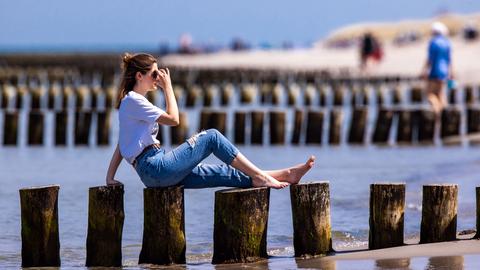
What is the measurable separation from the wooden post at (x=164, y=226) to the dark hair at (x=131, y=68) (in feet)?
2.67

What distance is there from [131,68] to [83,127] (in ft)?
41.9

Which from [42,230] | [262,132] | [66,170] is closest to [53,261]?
[42,230]

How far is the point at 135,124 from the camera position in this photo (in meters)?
9.23

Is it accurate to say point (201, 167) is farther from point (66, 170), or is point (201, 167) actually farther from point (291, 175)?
point (66, 170)

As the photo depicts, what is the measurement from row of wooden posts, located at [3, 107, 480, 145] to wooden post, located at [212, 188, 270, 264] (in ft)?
39.6

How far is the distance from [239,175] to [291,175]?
1.53ft

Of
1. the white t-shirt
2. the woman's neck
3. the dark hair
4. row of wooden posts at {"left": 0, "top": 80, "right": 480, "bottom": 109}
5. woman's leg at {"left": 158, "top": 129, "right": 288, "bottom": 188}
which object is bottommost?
woman's leg at {"left": 158, "top": 129, "right": 288, "bottom": 188}

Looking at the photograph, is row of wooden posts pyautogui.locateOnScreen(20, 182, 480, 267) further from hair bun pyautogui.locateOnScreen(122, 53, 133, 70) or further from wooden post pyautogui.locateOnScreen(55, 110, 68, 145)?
wooden post pyautogui.locateOnScreen(55, 110, 68, 145)

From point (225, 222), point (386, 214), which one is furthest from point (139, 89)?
point (386, 214)

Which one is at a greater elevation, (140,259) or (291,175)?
(291,175)

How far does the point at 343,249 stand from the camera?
9758 mm

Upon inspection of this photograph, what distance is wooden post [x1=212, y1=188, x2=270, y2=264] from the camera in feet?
29.6

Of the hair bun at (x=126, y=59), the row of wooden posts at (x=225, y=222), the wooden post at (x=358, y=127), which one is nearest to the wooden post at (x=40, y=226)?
the row of wooden posts at (x=225, y=222)

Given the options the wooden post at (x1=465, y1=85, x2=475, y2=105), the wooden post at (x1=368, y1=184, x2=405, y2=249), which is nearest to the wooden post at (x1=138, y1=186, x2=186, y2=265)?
the wooden post at (x1=368, y1=184, x2=405, y2=249)
